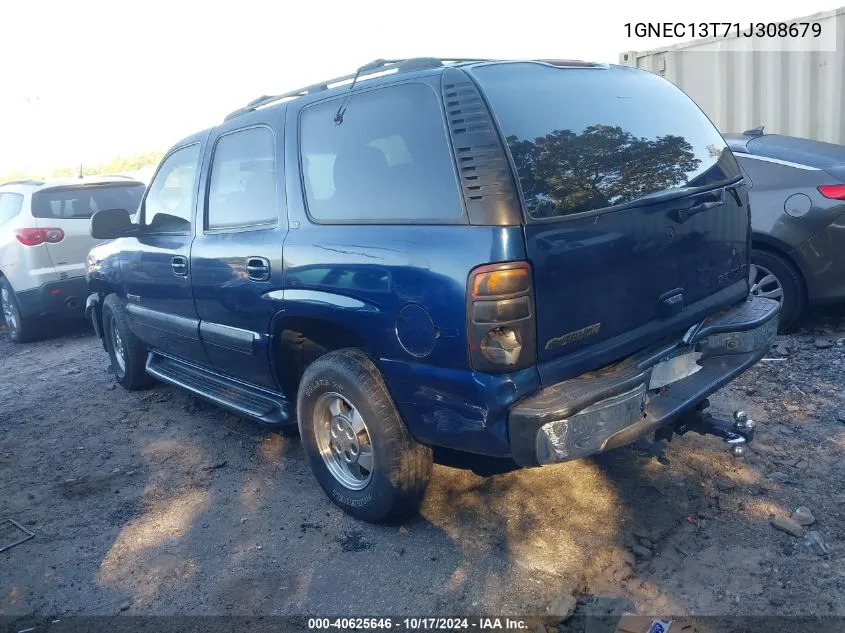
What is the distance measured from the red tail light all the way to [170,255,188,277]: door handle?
14.3 feet

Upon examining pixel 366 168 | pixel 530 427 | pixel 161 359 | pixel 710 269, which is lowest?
pixel 161 359

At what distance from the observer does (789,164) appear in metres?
5.34

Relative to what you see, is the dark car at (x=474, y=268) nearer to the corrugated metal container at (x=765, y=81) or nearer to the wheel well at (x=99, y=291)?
the wheel well at (x=99, y=291)

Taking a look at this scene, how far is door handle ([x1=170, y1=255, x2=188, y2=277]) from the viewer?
14.2 ft

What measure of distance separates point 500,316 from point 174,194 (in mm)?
2923

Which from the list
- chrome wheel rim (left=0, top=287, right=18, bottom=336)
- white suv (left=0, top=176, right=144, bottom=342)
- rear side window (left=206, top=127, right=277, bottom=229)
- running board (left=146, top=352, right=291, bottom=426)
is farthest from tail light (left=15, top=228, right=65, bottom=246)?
rear side window (left=206, top=127, right=277, bottom=229)

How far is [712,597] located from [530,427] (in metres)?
0.98

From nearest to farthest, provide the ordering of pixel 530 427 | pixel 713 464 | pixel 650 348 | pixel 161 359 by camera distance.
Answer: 1. pixel 530 427
2. pixel 650 348
3. pixel 713 464
4. pixel 161 359

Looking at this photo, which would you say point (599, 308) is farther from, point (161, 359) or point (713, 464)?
point (161, 359)

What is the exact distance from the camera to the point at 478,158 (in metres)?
2.73

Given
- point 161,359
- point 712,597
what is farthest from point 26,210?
point 712,597

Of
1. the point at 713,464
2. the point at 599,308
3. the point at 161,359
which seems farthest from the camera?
the point at 161,359

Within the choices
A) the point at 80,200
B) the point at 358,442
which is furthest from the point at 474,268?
the point at 80,200

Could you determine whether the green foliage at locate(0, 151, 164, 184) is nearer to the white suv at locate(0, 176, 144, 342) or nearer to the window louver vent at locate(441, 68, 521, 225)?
the white suv at locate(0, 176, 144, 342)
